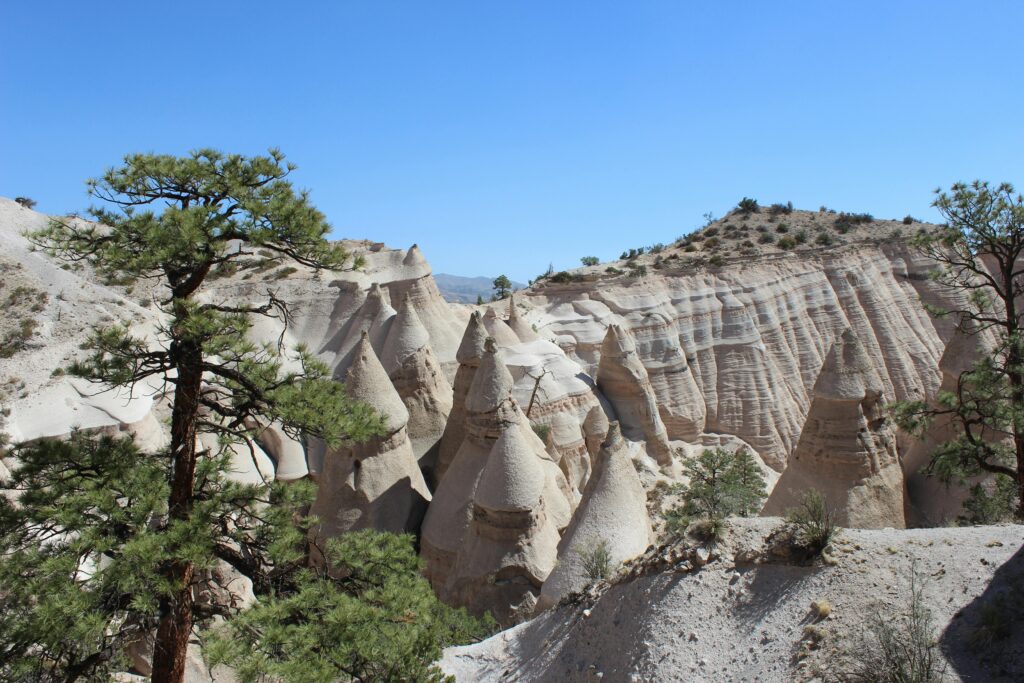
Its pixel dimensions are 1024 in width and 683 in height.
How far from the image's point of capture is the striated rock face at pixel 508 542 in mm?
9977

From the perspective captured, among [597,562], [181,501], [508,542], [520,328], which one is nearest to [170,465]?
[181,501]

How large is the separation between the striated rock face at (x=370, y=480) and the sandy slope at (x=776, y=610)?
532 cm

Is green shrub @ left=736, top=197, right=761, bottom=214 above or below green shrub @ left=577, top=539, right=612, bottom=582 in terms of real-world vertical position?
above

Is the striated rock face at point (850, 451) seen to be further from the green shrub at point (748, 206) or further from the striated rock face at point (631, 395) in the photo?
the green shrub at point (748, 206)

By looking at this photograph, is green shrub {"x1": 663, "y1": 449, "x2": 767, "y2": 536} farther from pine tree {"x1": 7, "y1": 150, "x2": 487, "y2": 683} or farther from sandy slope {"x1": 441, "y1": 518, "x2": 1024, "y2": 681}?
pine tree {"x1": 7, "y1": 150, "x2": 487, "y2": 683}

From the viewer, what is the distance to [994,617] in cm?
515

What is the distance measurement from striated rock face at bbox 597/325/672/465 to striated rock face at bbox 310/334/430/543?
10.5 meters

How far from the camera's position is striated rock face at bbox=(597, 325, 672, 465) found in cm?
2145

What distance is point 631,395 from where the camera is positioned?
2186cm

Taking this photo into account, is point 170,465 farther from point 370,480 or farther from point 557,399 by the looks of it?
point 557,399

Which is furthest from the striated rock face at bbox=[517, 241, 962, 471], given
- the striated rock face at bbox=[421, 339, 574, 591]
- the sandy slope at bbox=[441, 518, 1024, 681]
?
the sandy slope at bbox=[441, 518, 1024, 681]

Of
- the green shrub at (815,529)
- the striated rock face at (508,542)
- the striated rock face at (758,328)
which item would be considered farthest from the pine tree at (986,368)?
the striated rock face at (758,328)

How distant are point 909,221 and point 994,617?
1405 inches

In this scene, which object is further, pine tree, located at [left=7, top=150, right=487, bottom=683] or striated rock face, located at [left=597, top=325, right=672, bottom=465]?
striated rock face, located at [left=597, top=325, right=672, bottom=465]
